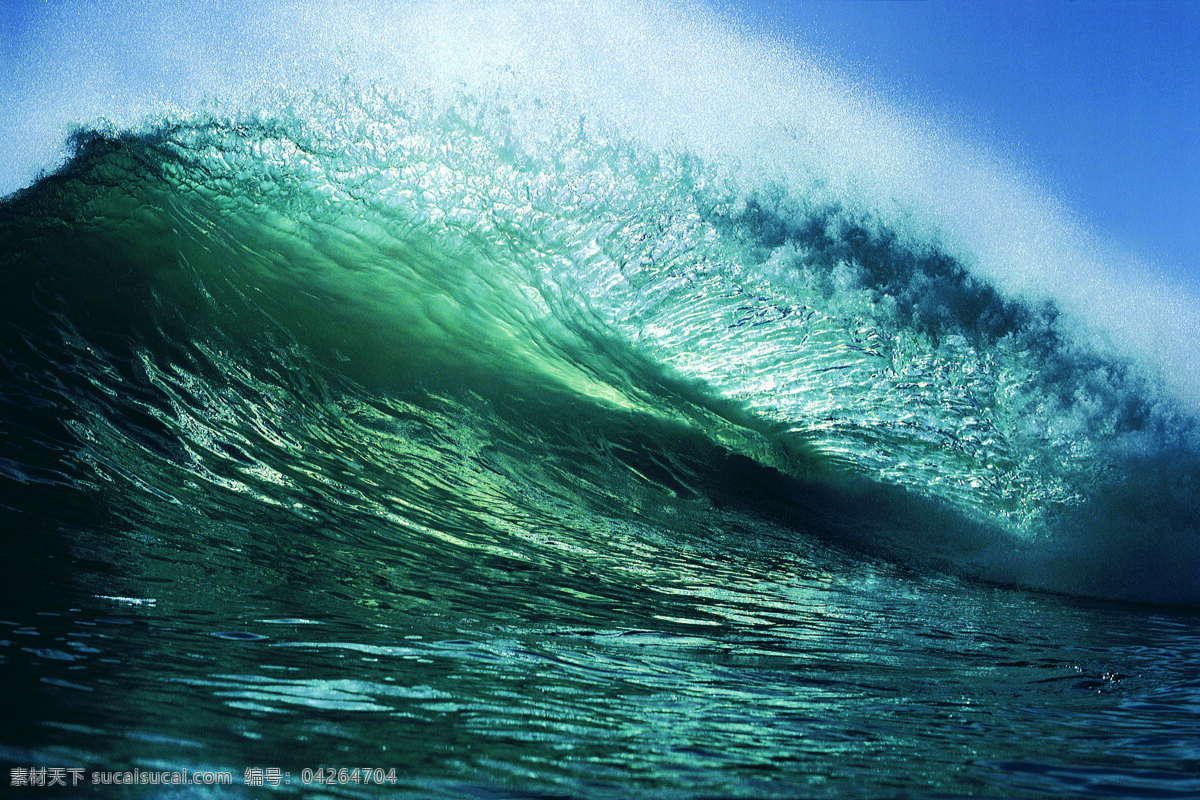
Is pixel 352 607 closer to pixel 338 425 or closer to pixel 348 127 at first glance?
pixel 338 425

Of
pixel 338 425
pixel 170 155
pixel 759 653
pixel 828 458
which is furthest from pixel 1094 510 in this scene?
pixel 170 155

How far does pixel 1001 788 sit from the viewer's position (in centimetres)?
122

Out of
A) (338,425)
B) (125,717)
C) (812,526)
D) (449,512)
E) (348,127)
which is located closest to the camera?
(125,717)

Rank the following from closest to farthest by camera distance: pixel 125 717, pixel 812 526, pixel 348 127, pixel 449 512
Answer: pixel 125 717 < pixel 449 512 < pixel 348 127 < pixel 812 526

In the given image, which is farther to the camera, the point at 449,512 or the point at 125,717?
the point at 449,512

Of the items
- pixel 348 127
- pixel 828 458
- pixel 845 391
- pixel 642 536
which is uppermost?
pixel 348 127

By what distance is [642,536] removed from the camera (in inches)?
131

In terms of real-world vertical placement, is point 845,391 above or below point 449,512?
above

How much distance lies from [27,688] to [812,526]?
11.4 feet

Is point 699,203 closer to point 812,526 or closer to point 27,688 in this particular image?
point 812,526

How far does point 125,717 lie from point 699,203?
3.31 meters

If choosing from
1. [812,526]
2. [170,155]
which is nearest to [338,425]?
[170,155]

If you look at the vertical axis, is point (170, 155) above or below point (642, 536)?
above

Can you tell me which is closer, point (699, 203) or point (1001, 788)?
point (1001, 788)
